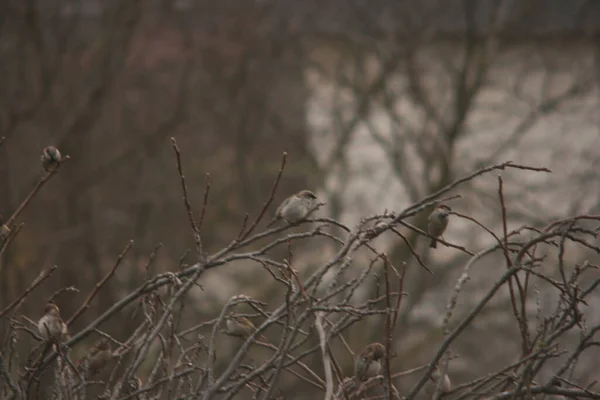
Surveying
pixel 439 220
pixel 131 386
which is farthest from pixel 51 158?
pixel 439 220

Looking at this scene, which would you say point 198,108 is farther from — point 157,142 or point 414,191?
point 414,191

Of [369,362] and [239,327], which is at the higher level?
[239,327]

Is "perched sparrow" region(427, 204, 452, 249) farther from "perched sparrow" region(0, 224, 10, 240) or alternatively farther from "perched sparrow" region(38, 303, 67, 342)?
"perched sparrow" region(0, 224, 10, 240)

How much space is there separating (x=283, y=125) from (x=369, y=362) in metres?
10.2

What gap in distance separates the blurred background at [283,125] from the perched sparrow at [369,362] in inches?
308

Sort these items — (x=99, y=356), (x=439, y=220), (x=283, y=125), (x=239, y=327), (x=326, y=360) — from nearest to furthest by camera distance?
(x=326, y=360) → (x=99, y=356) → (x=239, y=327) → (x=439, y=220) → (x=283, y=125)

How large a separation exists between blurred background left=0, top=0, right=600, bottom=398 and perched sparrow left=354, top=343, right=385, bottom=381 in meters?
7.83

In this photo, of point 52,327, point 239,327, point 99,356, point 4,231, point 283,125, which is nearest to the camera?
point 52,327

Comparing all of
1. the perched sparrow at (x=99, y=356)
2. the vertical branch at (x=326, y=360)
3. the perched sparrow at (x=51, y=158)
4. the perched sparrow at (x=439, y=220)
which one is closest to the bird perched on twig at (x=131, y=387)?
the perched sparrow at (x=99, y=356)

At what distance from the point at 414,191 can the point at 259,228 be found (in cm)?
244

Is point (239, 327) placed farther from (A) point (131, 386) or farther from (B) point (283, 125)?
(B) point (283, 125)

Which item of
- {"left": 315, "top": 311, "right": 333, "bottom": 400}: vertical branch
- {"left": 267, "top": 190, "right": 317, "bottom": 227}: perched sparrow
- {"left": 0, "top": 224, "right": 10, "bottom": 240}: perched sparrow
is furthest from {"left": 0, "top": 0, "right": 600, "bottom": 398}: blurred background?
{"left": 315, "top": 311, "right": 333, "bottom": 400}: vertical branch

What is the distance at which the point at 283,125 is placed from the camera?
13.2 meters

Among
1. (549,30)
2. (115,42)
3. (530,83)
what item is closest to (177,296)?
(115,42)
